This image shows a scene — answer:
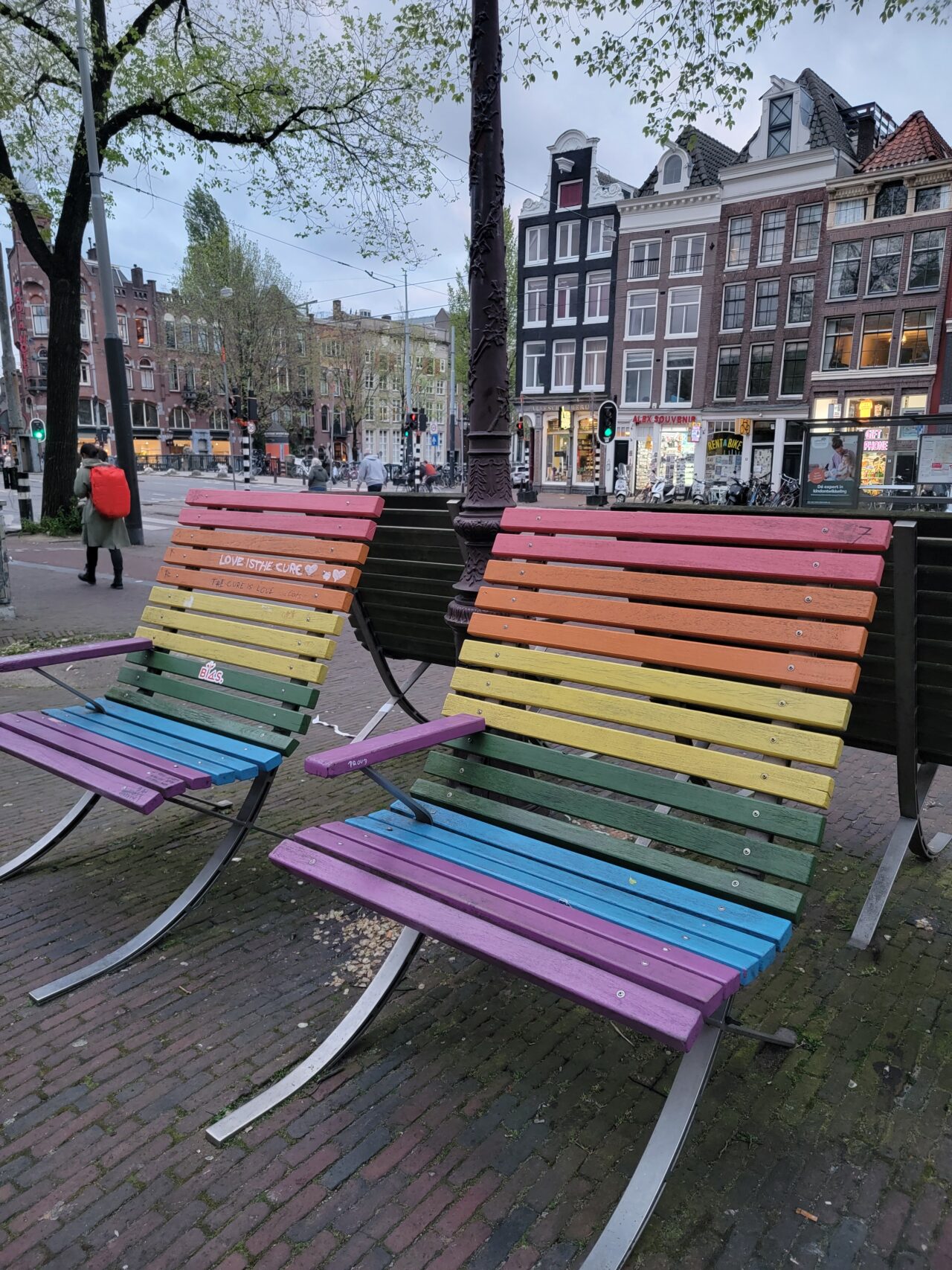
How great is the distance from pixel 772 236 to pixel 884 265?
16.1 ft

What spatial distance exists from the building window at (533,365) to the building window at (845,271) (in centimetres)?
1387

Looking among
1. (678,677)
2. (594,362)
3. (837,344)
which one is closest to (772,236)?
(837,344)

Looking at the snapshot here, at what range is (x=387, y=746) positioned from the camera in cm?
219

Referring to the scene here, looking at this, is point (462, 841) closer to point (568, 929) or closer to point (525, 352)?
point (568, 929)

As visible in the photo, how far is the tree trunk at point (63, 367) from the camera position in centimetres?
1453

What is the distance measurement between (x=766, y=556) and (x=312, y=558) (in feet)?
5.82

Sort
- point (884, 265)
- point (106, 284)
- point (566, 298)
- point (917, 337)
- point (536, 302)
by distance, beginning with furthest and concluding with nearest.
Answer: point (536, 302) < point (566, 298) < point (884, 265) < point (917, 337) < point (106, 284)

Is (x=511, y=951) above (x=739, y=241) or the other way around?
the other way around

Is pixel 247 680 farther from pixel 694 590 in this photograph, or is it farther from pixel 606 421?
pixel 606 421

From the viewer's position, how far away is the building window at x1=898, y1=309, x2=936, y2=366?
1149 inches

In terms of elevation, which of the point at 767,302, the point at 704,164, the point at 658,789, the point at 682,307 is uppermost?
the point at 704,164

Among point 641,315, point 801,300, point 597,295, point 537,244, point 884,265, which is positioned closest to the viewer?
point 884,265

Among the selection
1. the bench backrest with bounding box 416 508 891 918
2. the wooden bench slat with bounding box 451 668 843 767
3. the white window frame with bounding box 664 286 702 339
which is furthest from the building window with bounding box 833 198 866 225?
the wooden bench slat with bounding box 451 668 843 767

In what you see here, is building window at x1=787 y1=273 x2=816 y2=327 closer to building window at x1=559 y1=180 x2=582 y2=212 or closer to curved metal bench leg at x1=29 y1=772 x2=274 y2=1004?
building window at x1=559 y1=180 x2=582 y2=212
